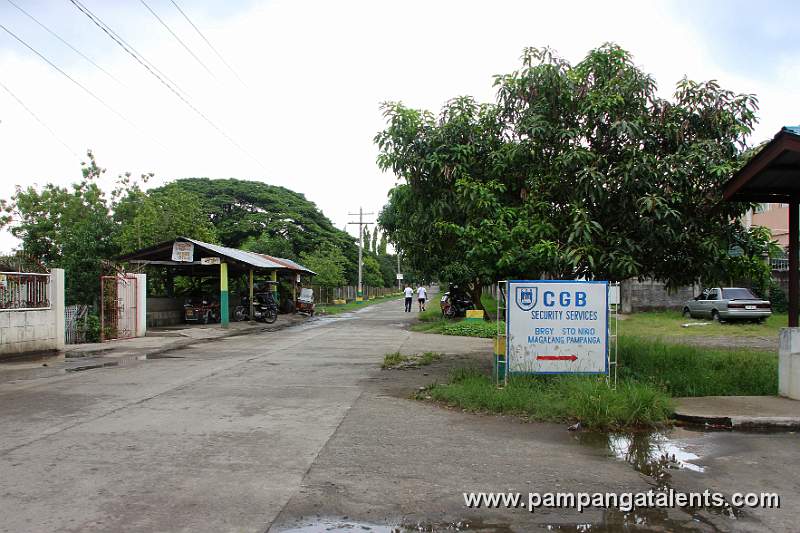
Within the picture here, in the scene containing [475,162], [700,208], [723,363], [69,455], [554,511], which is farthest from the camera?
[723,363]

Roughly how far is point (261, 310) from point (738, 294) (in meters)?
20.8

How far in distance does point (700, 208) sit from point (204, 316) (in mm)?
22371

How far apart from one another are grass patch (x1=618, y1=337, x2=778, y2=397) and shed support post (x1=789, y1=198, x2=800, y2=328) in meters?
1.22

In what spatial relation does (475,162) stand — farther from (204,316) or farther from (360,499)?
(204,316)

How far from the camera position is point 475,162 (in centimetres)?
1102

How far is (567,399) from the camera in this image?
8.20m

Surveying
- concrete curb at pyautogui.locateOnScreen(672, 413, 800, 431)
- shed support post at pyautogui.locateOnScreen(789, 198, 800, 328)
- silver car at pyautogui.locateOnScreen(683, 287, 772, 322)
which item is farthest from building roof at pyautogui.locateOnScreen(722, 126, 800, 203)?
silver car at pyautogui.locateOnScreen(683, 287, 772, 322)

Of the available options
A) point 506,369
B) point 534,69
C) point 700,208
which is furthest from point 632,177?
point 506,369

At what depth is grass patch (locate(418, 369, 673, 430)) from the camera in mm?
7496

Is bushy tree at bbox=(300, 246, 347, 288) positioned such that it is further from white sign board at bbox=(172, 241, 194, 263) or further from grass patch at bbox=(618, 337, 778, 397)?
grass patch at bbox=(618, 337, 778, 397)

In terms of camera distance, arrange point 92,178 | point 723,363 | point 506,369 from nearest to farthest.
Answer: point 506,369 < point 723,363 < point 92,178

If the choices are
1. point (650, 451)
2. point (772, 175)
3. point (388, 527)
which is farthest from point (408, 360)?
point (388, 527)

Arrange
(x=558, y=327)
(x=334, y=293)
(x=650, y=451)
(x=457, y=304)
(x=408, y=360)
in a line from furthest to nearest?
(x=334, y=293), (x=457, y=304), (x=408, y=360), (x=558, y=327), (x=650, y=451)

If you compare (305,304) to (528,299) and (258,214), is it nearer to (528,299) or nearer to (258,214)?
(258,214)
